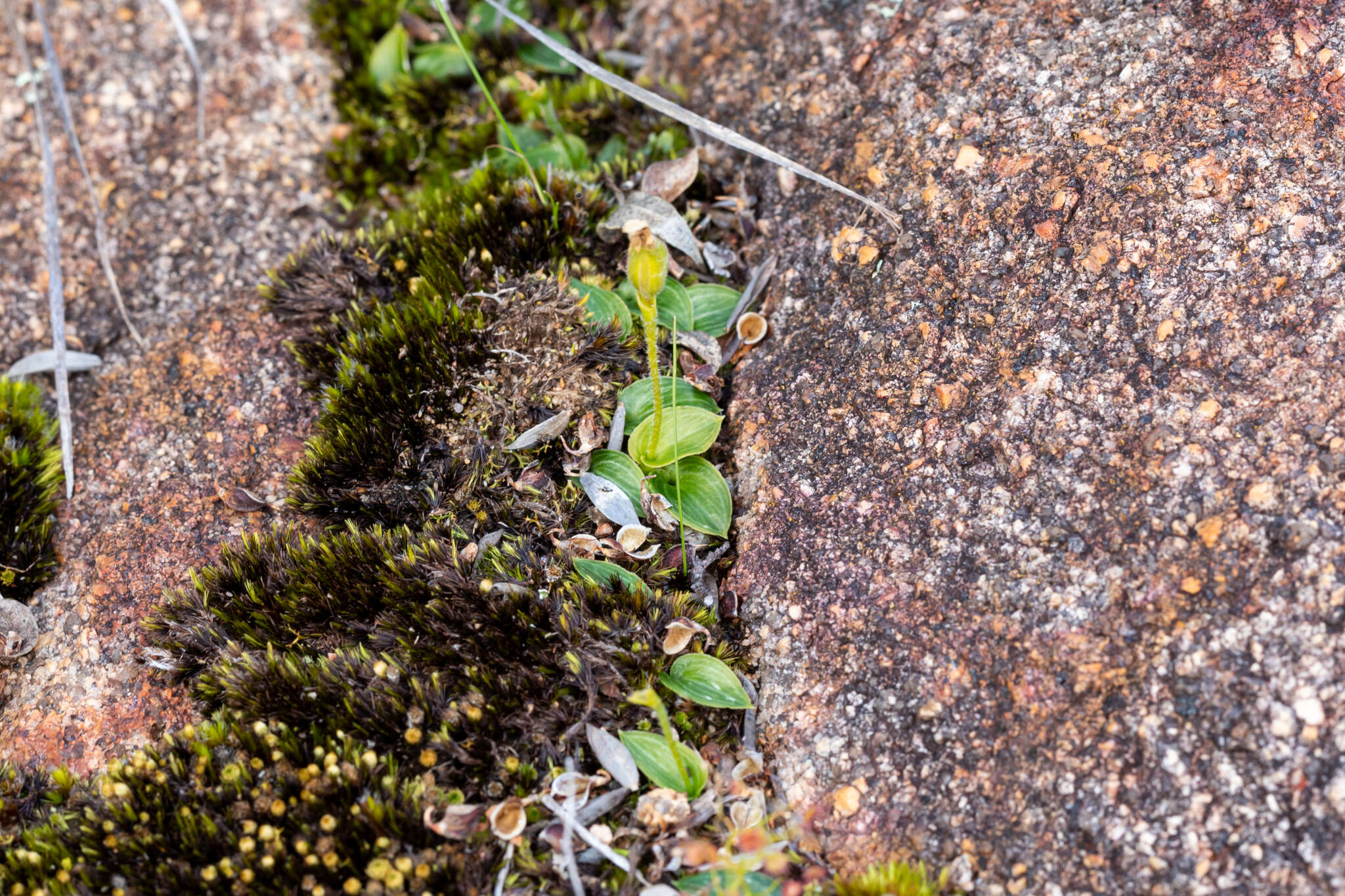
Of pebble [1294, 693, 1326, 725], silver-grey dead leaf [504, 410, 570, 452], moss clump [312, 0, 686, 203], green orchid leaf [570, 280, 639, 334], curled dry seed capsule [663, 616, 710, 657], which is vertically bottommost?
curled dry seed capsule [663, 616, 710, 657]

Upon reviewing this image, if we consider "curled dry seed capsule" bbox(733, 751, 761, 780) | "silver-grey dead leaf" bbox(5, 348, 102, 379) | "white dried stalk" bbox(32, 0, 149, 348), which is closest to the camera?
"curled dry seed capsule" bbox(733, 751, 761, 780)

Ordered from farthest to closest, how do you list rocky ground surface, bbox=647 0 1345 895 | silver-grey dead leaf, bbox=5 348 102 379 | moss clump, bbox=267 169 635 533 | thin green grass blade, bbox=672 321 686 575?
silver-grey dead leaf, bbox=5 348 102 379
moss clump, bbox=267 169 635 533
thin green grass blade, bbox=672 321 686 575
rocky ground surface, bbox=647 0 1345 895

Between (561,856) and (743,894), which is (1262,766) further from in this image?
(561,856)

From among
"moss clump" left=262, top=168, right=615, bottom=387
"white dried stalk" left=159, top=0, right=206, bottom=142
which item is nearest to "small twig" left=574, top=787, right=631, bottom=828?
"moss clump" left=262, top=168, right=615, bottom=387

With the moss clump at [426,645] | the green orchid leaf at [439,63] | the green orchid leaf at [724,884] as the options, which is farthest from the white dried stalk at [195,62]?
the green orchid leaf at [724,884]

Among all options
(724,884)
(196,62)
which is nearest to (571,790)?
(724,884)

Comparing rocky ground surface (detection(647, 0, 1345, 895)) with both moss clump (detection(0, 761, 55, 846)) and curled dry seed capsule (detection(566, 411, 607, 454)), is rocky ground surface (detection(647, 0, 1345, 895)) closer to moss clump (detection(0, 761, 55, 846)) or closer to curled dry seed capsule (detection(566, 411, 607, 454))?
curled dry seed capsule (detection(566, 411, 607, 454))

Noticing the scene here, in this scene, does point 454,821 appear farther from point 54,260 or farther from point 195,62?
point 195,62
